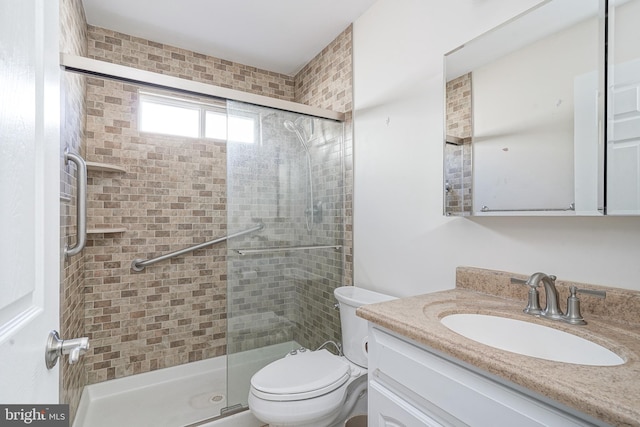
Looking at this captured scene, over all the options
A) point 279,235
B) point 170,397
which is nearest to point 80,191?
point 279,235

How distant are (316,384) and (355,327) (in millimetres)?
391

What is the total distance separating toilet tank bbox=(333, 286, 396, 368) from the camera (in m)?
1.67

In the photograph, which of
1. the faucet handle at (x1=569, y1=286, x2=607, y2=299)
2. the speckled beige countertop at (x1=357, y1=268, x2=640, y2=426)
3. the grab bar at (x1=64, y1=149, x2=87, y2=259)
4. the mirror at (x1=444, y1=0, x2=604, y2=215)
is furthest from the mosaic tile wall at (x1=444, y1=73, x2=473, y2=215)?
the grab bar at (x1=64, y1=149, x2=87, y2=259)

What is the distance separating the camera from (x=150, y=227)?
235cm

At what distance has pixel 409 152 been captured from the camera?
1.70 meters

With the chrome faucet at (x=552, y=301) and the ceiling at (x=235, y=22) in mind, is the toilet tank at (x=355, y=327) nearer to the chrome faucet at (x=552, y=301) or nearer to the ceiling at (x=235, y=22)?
the chrome faucet at (x=552, y=301)

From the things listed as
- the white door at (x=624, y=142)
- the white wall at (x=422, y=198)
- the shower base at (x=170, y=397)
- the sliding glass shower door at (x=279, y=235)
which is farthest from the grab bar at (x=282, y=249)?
the white door at (x=624, y=142)

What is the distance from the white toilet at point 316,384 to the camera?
1.35 m

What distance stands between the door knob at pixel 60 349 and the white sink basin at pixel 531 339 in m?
1.01

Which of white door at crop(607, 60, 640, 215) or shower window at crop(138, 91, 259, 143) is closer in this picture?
white door at crop(607, 60, 640, 215)

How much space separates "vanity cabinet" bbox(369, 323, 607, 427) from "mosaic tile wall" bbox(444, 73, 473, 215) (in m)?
0.70

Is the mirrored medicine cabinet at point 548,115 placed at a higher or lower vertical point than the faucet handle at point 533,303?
higher

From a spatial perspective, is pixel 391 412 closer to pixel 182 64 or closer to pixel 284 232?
pixel 284 232

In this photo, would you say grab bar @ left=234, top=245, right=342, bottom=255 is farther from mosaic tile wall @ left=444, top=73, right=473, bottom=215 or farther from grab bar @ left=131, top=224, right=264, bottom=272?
mosaic tile wall @ left=444, top=73, right=473, bottom=215
